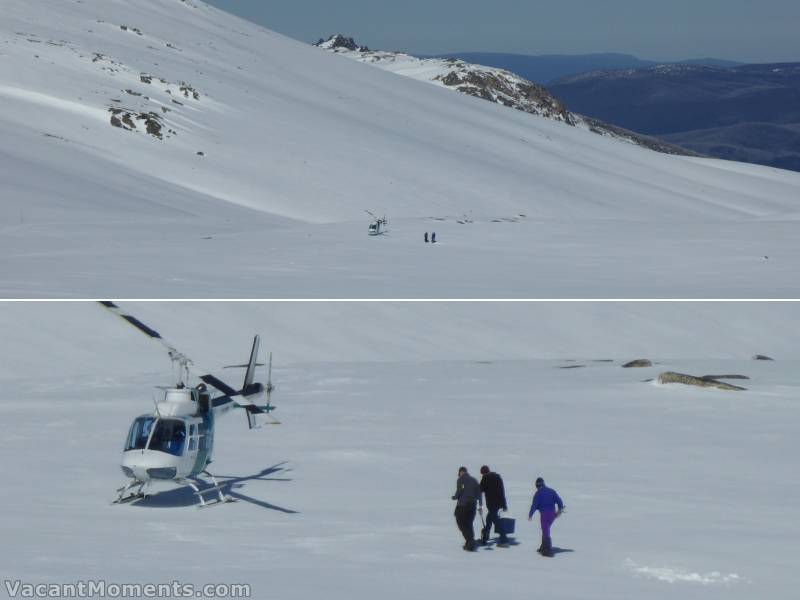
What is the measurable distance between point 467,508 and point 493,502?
25.4 inches

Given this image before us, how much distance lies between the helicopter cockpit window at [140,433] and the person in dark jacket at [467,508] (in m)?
3.83

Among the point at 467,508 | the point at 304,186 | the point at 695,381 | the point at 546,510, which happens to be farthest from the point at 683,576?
the point at 304,186

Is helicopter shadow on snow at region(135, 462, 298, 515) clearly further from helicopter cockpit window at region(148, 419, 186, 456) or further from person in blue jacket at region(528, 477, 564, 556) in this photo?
person in blue jacket at region(528, 477, 564, 556)

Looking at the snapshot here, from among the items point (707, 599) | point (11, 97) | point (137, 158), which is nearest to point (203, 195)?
point (137, 158)

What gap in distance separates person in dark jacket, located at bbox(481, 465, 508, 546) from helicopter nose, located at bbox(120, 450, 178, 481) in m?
3.70

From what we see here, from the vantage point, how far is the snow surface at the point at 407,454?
1132cm

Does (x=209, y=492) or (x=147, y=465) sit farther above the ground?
(x=147, y=465)

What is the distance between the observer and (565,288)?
2686 cm

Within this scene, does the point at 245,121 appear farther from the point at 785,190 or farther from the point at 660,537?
the point at 660,537

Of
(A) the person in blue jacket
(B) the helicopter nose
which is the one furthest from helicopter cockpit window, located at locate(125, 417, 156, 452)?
(A) the person in blue jacket

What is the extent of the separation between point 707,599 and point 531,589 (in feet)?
5.13

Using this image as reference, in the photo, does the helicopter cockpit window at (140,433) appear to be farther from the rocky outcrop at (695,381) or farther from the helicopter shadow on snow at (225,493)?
the rocky outcrop at (695,381)

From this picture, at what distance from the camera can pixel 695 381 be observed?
23781 mm

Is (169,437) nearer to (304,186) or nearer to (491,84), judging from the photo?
(304,186)
